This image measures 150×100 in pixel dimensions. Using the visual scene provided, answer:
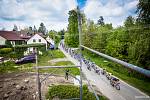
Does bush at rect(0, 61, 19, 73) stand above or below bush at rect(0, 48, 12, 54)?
below

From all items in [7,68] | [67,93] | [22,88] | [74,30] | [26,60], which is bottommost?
[22,88]

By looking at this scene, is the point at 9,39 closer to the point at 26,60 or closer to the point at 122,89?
the point at 26,60

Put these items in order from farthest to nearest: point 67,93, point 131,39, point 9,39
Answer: point 9,39 → point 67,93 → point 131,39

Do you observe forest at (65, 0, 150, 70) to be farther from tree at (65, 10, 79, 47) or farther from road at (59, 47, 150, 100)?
tree at (65, 10, 79, 47)

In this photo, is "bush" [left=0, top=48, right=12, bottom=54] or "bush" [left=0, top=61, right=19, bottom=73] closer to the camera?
"bush" [left=0, top=61, right=19, bottom=73]

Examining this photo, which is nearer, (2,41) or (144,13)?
(144,13)

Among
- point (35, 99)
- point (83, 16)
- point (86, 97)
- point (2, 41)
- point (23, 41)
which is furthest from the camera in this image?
point (23, 41)

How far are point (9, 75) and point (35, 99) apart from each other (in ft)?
22.0

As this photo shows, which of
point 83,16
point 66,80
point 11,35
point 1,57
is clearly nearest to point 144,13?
point 83,16

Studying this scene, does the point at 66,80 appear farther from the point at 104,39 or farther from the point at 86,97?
the point at 104,39

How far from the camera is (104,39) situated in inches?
199

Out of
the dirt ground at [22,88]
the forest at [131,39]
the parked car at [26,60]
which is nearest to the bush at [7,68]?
the parked car at [26,60]

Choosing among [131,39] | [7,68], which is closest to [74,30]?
[131,39]

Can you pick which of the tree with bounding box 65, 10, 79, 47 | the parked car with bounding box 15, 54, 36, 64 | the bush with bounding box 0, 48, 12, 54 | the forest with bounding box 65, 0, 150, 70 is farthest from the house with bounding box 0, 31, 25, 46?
the forest with bounding box 65, 0, 150, 70
